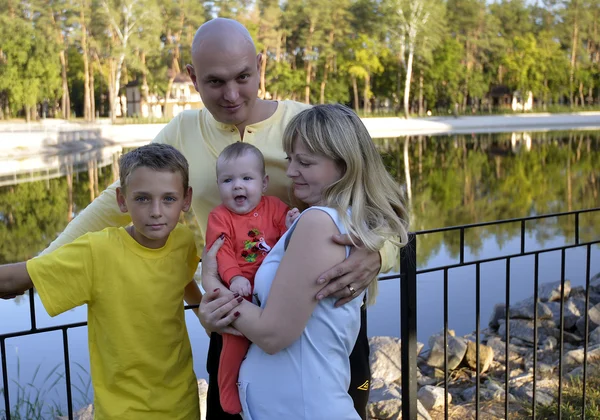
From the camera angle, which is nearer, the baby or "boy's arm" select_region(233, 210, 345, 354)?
"boy's arm" select_region(233, 210, 345, 354)

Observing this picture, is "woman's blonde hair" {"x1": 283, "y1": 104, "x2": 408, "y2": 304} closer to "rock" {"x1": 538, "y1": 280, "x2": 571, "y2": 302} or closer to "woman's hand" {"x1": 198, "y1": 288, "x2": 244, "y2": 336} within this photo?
"woman's hand" {"x1": 198, "y1": 288, "x2": 244, "y2": 336}

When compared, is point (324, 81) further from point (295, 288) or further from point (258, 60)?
point (295, 288)

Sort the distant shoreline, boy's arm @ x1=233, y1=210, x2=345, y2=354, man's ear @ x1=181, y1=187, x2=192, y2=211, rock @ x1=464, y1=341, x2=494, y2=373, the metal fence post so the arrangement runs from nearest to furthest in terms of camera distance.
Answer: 1. boy's arm @ x1=233, y1=210, x2=345, y2=354
2. man's ear @ x1=181, y1=187, x2=192, y2=211
3. the metal fence post
4. rock @ x1=464, y1=341, x2=494, y2=373
5. the distant shoreline

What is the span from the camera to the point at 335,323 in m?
1.80

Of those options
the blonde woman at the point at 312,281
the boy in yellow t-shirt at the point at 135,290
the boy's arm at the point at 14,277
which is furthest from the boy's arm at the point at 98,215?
the blonde woman at the point at 312,281

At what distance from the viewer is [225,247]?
1.93 m

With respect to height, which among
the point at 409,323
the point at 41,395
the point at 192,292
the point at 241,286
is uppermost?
the point at 241,286

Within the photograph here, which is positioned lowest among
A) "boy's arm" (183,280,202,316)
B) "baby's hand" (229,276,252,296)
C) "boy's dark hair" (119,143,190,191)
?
"boy's arm" (183,280,202,316)

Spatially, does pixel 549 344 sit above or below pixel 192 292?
below

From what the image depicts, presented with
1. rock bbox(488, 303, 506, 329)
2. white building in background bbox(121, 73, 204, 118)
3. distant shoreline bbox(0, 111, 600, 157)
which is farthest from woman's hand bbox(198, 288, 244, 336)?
white building in background bbox(121, 73, 204, 118)

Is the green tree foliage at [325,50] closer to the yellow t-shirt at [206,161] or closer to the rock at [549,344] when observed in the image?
the rock at [549,344]

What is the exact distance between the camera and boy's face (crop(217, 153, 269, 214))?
2002mm

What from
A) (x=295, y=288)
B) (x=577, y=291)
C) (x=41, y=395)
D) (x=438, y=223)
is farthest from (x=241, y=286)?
(x=438, y=223)

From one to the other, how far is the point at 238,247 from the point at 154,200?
0.90 feet
